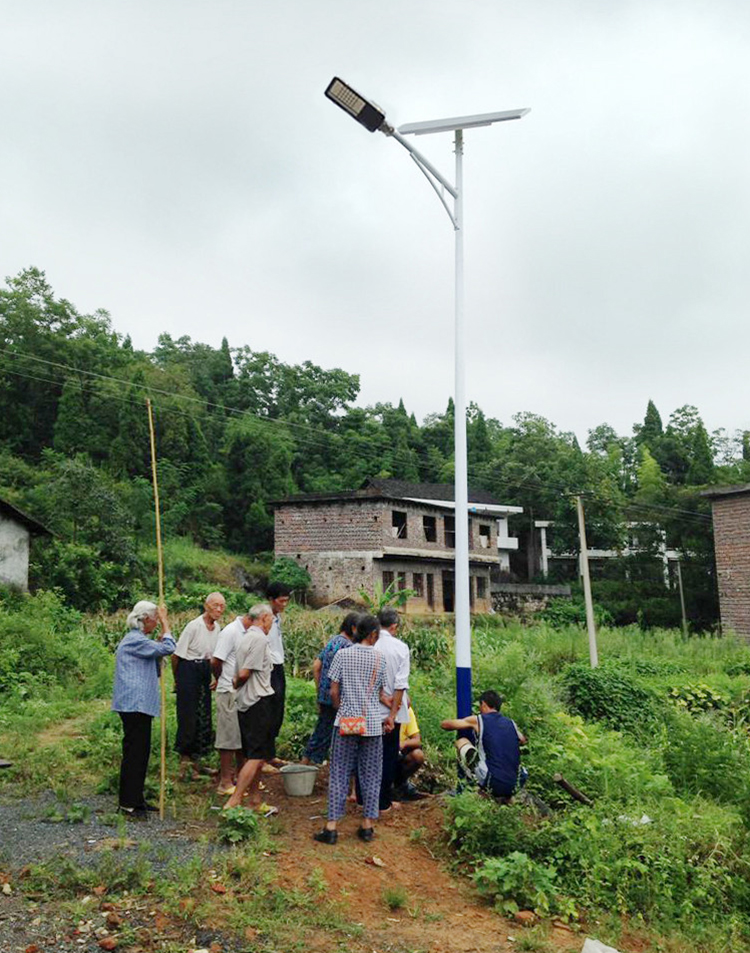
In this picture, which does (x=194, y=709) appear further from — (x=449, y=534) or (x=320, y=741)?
(x=449, y=534)

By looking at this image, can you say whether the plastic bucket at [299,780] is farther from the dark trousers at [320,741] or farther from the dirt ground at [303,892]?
the dark trousers at [320,741]

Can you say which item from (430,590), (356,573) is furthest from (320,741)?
(430,590)

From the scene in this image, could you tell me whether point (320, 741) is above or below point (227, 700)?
below

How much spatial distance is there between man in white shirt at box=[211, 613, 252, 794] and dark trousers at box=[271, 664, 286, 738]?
0.36 meters

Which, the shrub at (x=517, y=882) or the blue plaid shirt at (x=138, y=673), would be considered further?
the blue plaid shirt at (x=138, y=673)

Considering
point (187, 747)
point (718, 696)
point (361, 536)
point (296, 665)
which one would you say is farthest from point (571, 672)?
point (361, 536)

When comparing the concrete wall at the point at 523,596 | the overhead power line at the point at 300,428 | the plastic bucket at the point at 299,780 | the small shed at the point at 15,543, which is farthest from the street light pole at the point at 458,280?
the concrete wall at the point at 523,596

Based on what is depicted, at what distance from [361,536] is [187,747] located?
87.9 feet

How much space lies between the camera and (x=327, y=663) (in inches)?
315

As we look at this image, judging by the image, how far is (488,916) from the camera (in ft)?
19.4

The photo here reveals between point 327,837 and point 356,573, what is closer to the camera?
point 327,837

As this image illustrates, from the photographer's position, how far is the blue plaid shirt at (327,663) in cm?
791

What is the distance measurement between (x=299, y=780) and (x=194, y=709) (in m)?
1.42

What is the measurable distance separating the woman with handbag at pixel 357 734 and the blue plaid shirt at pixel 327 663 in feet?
2.58
